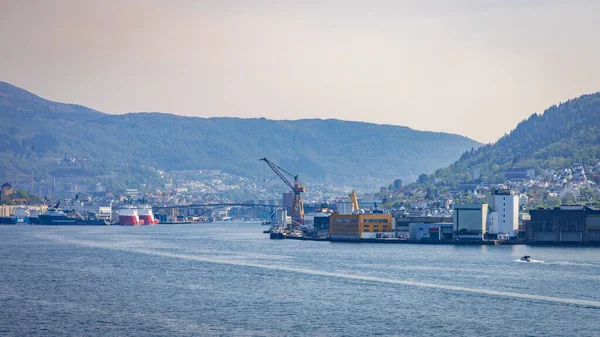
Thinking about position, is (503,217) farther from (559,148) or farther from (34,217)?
Result: (34,217)

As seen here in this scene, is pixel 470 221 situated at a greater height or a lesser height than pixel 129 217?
lesser

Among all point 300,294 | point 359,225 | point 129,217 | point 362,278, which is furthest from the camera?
point 129,217

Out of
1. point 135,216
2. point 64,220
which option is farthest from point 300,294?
point 64,220

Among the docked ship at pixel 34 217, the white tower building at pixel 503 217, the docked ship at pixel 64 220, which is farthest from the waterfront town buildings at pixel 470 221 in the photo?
the docked ship at pixel 34 217

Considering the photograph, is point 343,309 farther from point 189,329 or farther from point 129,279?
point 129,279

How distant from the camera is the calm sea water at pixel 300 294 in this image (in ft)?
119

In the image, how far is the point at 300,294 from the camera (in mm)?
45219

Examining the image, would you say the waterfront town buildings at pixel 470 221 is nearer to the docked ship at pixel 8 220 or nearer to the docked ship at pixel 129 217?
the docked ship at pixel 129 217

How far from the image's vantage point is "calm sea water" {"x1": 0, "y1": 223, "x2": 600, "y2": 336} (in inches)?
1425

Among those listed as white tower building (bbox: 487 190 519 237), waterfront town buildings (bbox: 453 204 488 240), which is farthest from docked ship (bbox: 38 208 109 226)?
white tower building (bbox: 487 190 519 237)

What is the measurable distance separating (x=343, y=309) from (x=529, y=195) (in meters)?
96.1

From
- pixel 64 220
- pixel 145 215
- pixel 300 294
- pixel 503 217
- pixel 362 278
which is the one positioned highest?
pixel 145 215

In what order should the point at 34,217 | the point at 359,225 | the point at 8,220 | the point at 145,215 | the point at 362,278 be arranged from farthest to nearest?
the point at 145,215 < the point at 8,220 < the point at 34,217 < the point at 359,225 < the point at 362,278

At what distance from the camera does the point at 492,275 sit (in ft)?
175
